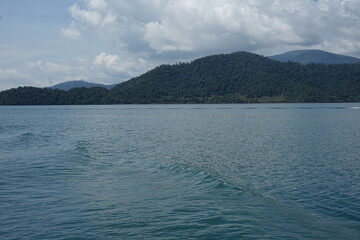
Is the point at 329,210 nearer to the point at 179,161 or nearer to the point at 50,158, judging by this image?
the point at 179,161

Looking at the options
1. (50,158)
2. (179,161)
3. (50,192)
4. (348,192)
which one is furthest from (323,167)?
(50,158)

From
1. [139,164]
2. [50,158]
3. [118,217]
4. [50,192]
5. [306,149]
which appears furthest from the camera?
[306,149]

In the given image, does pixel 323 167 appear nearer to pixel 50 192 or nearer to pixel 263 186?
pixel 263 186

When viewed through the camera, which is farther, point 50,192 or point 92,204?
point 50,192

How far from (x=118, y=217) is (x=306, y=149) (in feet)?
91.2

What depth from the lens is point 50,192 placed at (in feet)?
69.5

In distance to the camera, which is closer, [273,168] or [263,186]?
[263,186]

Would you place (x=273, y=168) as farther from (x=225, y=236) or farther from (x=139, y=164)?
(x=225, y=236)

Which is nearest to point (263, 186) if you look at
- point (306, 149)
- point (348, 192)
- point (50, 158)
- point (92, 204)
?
point (348, 192)

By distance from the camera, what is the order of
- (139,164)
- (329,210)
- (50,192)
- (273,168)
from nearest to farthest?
(329,210)
(50,192)
(273,168)
(139,164)

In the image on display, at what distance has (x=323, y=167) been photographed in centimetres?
2841

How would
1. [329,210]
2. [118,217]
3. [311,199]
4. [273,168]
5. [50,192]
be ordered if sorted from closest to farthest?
[118,217] < [329,210] < [311,199] < [50,192] < [273,168]

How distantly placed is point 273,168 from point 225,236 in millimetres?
14771

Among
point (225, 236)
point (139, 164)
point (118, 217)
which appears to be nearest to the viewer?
point (225, 236)
